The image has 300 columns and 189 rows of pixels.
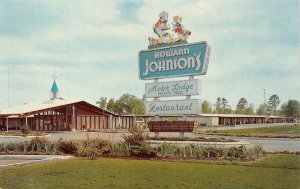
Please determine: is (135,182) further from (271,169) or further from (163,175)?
(271,169)

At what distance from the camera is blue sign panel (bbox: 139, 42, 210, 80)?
25672mm

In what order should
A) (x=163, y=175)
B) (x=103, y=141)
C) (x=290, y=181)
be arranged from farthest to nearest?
(x=103, y=141) → (x=163, y=175) → (x=290, y=181)

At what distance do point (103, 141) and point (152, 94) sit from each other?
11.5 m

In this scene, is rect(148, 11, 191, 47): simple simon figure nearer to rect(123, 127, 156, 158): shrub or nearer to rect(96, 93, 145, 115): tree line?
rect(123, 127, 156, 158): shrub

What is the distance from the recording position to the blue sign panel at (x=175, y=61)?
25.7 meters

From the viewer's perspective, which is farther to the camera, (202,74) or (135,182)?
(202,74)

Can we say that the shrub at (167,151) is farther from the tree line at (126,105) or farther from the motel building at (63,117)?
the tree line at (126,105)

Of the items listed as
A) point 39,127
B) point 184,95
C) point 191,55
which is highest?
point 191,55

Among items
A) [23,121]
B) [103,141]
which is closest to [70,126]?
[23,121]

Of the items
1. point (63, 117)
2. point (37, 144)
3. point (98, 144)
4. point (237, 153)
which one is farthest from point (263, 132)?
point (37, 144)

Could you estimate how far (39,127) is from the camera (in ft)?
172

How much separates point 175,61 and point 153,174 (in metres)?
16.2

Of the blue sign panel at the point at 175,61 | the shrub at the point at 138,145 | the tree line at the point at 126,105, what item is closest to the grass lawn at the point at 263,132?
the blue sign panel at the point at 175,61

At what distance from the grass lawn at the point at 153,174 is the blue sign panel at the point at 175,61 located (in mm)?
12102
